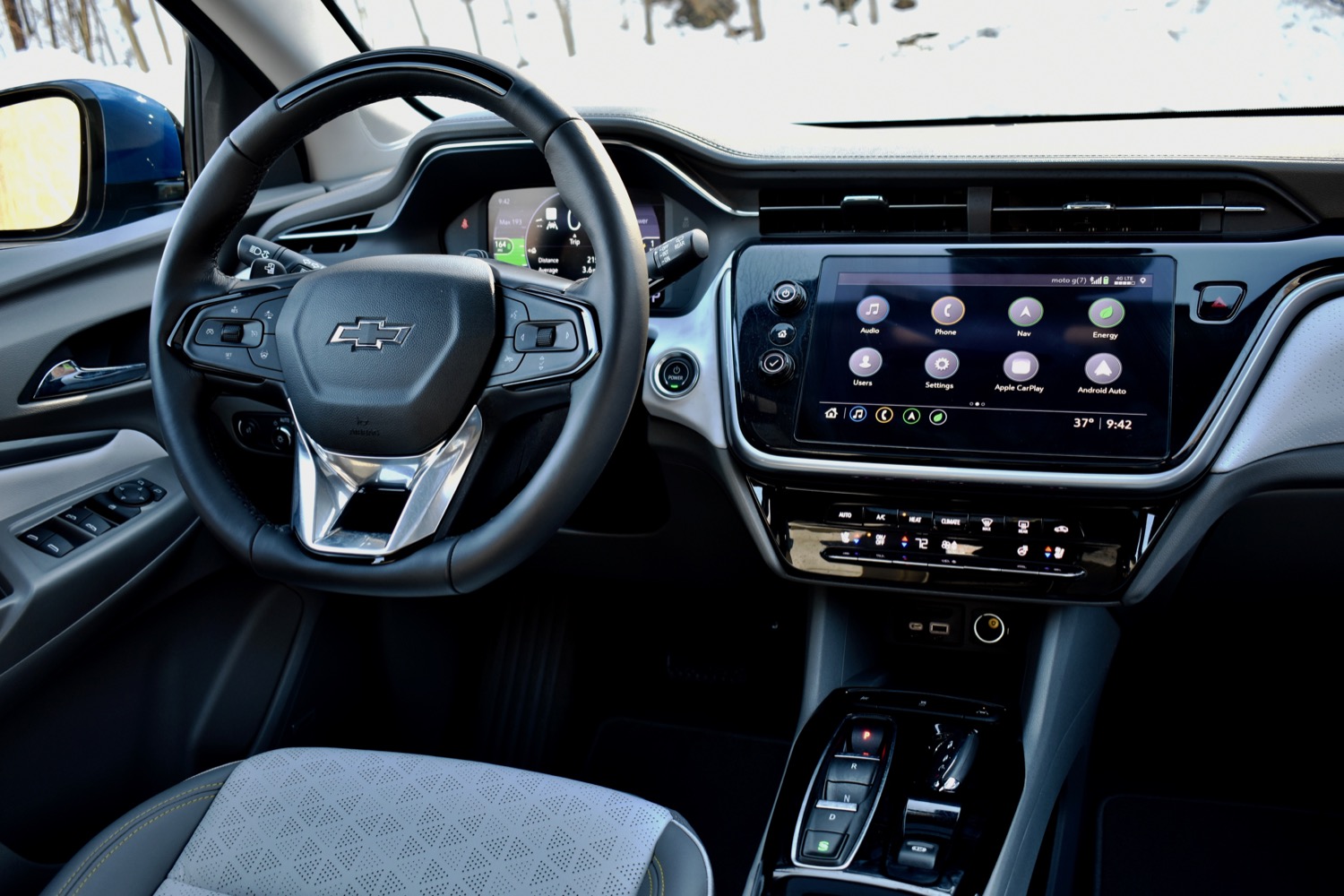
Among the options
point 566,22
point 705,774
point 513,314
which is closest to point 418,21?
point 566,22

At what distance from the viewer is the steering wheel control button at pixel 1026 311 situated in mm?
1235

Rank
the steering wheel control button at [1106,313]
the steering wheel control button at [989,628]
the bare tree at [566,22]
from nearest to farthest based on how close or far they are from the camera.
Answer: the steering wheel control button at [1106,313] → the steering wheel control button at [989,628] → the bare tree at [566,22]

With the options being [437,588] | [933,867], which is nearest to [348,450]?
[437,588]

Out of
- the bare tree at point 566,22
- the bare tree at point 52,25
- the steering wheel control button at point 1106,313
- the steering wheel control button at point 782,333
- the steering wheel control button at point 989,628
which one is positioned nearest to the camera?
the steering wheel control button at point 1106,313

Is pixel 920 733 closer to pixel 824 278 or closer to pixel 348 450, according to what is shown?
pixel 824 278

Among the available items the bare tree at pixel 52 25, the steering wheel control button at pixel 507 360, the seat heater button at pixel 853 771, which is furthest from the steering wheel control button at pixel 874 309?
the bare tree at pixel 52 25

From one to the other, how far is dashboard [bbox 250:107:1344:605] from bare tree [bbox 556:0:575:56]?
32 centimetres

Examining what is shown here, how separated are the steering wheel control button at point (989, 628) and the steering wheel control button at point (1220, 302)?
21.5 inches

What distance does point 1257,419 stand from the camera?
1163 mm

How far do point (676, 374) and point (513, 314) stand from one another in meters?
0.30

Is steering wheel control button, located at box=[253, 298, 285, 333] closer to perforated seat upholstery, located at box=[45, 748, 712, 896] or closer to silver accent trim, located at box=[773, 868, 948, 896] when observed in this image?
perforated seat upholstery, located at box=[45, 748, 712, 896]

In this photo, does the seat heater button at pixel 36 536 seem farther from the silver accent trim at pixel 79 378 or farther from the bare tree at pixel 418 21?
the bare tree at pixel 418 21

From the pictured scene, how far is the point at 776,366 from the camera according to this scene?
4.27 feet

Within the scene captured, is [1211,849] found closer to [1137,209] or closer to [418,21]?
[1137,209]
